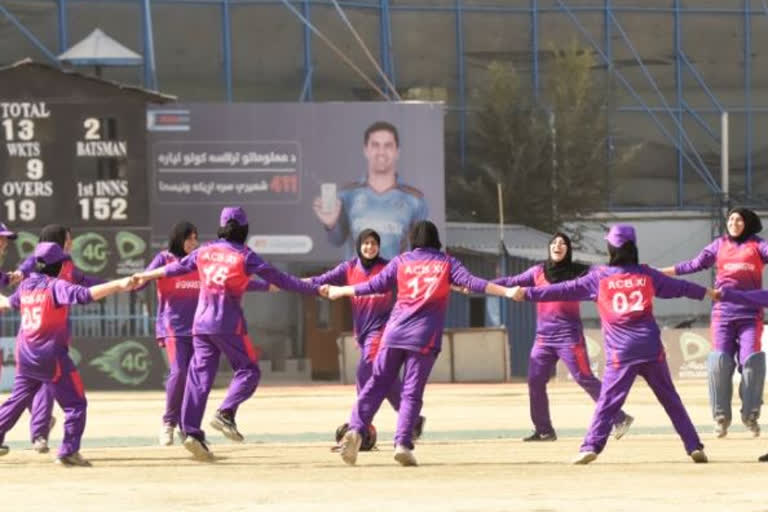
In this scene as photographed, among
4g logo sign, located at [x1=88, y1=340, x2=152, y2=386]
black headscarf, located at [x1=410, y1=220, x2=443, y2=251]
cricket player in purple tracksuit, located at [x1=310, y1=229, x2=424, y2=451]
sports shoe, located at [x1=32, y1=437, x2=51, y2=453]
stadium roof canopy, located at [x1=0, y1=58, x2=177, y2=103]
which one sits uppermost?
stadium roof canopy, located at [x1=0, y1=58, x2=177, y2=103]

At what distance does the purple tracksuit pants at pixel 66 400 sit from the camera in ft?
61.8

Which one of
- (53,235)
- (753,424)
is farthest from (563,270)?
(53,235)

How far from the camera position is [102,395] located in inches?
1501

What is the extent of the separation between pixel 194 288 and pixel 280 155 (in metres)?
23.3

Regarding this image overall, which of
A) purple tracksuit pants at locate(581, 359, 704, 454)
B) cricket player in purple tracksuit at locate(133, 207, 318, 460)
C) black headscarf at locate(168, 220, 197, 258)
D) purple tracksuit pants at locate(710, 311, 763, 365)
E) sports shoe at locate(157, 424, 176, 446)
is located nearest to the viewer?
purple tracksuit pants at locate(581, 359, 704, 454)

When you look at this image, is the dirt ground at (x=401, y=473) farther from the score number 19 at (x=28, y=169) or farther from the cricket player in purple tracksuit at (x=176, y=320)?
the score number 19 at (x=28, y=169)

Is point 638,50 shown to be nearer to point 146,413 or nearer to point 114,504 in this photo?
point 146,413

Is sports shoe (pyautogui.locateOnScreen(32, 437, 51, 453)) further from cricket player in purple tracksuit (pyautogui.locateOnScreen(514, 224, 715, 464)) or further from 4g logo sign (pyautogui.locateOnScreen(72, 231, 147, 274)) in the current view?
4g logo sign (pyautogui.locateOnScreen(72, 231, 147, 274))

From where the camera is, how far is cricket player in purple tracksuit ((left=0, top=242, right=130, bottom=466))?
18875mm

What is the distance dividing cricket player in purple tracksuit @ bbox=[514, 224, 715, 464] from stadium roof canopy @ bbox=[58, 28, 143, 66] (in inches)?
1152

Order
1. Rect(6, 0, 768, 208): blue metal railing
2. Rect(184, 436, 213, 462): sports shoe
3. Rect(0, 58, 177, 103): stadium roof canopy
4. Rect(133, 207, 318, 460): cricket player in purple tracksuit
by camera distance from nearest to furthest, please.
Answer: Rect(184, 436, 213, 462): sports shoe
Rect(133, 207, 318, 460): cricket player in purple tracksuit
Rect(0, 58, 177, 103): stadium roof canopy
Rect(6, 0, 768, 208): blue metal railing

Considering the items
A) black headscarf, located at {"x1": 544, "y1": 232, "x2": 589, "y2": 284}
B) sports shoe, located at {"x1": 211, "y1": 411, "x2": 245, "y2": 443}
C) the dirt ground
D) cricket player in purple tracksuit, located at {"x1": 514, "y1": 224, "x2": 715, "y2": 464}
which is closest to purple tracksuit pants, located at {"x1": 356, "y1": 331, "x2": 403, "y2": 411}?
the dirt ground

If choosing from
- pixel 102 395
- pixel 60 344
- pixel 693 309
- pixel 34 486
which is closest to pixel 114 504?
pixel 34 486

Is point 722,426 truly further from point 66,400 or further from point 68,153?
point 68,153
